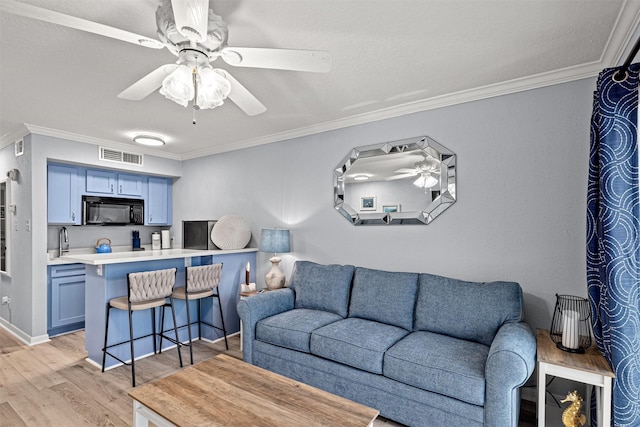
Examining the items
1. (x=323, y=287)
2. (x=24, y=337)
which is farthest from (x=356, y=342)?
(x=24, y=337)

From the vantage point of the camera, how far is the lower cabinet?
387 cm

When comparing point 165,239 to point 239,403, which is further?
point 165,239

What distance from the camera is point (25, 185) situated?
3.79 metres

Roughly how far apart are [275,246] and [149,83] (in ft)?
6.98

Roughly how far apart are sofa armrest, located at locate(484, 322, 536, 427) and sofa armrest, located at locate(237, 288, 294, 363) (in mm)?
1835

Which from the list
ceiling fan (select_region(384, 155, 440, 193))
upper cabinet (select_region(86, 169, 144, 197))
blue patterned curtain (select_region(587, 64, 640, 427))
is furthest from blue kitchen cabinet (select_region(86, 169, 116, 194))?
blue patterned curtain (select_region(587, 64, 640, 427))

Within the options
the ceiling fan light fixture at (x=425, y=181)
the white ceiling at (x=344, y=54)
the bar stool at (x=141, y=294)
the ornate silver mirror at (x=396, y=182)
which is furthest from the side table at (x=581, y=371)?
the bar stool at (x=141, y=294)

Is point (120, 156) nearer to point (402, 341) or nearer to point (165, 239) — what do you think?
point (165, 239)

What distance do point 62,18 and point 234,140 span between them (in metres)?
3.07

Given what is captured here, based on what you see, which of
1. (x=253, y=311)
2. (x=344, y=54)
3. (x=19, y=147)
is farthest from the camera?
(x=19, y=147)

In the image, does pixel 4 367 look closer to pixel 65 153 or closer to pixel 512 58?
pixel 65 153

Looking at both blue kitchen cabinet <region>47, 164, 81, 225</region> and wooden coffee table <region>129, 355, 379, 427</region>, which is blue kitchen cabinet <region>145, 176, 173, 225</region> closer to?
blue kitchen cabinet <region>47, 164, 81, 225</region>

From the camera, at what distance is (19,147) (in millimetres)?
3898

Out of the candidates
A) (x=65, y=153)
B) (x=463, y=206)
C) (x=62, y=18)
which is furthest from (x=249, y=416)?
(x=65, y=153)
